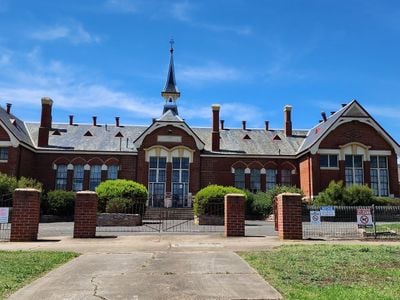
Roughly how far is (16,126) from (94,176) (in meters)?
8.05

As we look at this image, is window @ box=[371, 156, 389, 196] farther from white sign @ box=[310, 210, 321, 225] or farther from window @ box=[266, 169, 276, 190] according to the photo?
white sign @ box=[310, 210, 321, 225]

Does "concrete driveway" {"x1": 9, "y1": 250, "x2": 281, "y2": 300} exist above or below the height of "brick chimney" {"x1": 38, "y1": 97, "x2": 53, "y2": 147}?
below

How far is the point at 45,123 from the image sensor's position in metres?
39.3

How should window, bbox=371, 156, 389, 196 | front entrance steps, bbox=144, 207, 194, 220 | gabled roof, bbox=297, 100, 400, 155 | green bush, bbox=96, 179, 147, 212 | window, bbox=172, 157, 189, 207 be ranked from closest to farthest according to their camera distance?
green bush, bbox=96, 179, 147, 212
front entrance steps, bbox=144, 207, 194, 220
gabled roof, bbox=297, 100, 400, 155
window, bbox=371, 156, 389, 196
window, bbox=172, 157, 189, 207

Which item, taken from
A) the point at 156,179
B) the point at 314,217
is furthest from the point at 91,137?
the point at 314,217

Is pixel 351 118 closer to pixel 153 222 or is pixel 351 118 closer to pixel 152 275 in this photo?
pixel 153 222

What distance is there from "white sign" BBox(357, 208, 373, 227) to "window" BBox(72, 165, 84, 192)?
84.4 feet

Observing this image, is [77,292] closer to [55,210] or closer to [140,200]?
[140,200]

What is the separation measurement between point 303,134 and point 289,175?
6200 millimetres

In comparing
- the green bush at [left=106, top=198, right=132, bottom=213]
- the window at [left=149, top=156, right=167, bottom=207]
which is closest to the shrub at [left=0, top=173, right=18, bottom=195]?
the green bush at [left=106, top=198, right=132, bottom=213]

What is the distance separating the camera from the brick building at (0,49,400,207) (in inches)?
1426

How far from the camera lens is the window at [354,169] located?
36.5 m

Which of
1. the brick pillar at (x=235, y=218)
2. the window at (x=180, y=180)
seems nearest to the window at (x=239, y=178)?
the window at (x=180, y=180)

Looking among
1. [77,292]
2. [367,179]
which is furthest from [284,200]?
[367,179]
